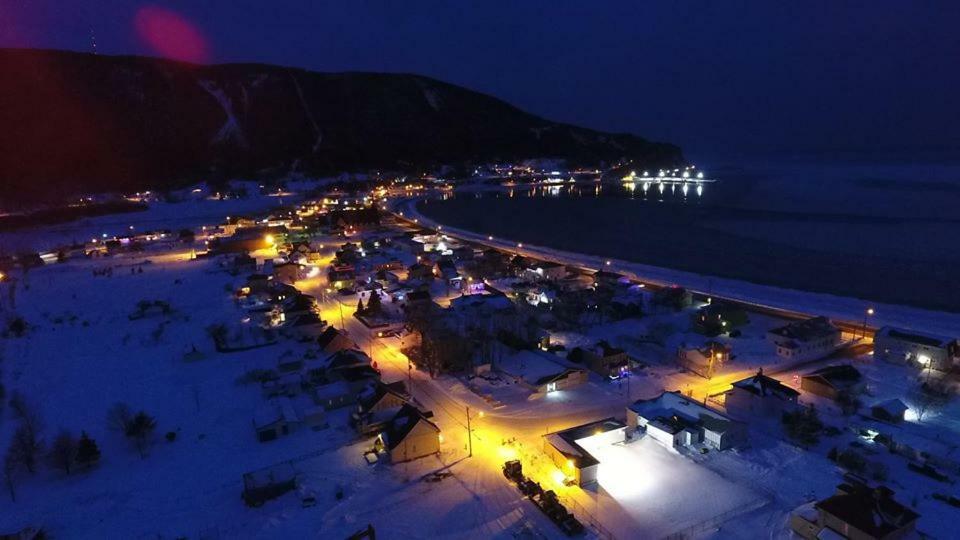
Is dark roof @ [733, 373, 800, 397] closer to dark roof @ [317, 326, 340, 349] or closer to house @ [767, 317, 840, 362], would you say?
house @ [767, 317, 840, 362]

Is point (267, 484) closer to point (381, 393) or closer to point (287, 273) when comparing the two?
point (381, 393)

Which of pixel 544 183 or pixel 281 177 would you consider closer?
pixel 281 177

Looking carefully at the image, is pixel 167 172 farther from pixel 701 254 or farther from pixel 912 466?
pixel 912 466

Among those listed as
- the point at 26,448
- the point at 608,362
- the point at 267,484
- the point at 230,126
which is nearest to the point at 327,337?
Result: the point at 267,484

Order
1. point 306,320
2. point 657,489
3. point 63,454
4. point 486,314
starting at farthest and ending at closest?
point 486,314 < point 306,320 < point 63,454 < point 657,489

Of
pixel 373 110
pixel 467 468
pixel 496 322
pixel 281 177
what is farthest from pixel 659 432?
pixel 373 110

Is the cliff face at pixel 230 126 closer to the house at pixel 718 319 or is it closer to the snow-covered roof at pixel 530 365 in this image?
the snow-covered roof at pixel 530 365
